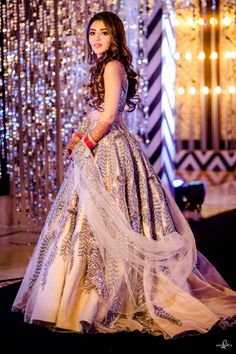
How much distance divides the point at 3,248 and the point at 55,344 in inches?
104

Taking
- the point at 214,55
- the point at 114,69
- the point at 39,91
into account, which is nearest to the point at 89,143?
the point at 114,69

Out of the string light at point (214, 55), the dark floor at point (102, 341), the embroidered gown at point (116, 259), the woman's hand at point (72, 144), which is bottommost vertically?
the dark floor at point (102, 341)

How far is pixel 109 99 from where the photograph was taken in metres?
3.06

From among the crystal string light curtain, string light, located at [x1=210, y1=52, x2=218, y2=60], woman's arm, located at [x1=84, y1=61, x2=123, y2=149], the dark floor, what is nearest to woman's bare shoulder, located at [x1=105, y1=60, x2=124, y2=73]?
woman's arm, located at [x1=84, y1=61, x2=123, y2=149]

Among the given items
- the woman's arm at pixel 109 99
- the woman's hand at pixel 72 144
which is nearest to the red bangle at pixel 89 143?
the woman's arm at pixel 109 99

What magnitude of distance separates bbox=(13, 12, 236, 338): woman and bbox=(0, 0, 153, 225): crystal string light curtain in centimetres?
273

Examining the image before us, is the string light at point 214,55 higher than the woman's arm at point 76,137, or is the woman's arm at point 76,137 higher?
the string light at point 214,55

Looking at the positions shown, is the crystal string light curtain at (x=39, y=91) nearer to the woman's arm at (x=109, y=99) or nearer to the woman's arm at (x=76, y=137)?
the woman's arm at (x=76, y=137)

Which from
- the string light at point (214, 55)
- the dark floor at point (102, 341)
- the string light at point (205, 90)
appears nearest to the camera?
the dark floor at point (102, 341)

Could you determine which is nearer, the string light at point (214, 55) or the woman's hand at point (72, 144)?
the woman's hand at point (72, 144)

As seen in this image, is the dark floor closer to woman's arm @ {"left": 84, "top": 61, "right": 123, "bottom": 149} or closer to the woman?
the woman

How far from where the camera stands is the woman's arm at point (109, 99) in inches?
121

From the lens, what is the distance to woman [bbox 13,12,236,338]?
2.89 m

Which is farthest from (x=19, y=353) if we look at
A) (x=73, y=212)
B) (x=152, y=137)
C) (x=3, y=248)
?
(x=152, y=137)
